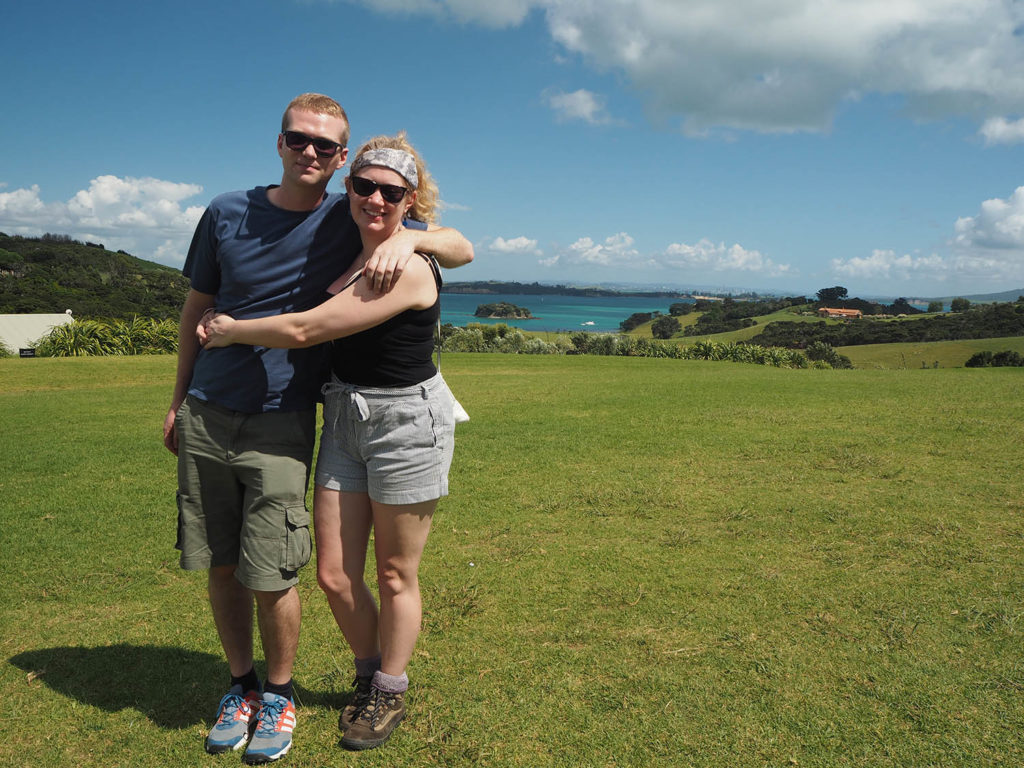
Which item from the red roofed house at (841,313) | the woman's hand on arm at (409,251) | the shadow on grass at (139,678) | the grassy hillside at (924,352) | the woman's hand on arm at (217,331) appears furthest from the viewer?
the red roofed house at (841,313)

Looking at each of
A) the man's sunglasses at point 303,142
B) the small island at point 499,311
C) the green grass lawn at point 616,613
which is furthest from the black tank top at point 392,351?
the small island at point 499,311

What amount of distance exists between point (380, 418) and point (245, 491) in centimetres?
63

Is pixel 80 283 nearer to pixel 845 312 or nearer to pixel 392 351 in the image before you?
pixel 392 351

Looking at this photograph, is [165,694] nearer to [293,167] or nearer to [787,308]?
[293,167]

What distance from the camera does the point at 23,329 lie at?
23.3 meters

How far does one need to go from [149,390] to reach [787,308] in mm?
84876

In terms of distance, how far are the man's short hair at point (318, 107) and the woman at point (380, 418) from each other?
→ 0.50ft

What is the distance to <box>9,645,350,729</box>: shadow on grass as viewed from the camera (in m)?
3.06

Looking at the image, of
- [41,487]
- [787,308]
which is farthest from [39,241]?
[787,308]

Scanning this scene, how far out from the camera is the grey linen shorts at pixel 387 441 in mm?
2582

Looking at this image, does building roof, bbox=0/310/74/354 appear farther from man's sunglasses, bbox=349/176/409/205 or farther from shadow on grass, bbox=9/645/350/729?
man's sunglasses, bbox=349/176/409/205

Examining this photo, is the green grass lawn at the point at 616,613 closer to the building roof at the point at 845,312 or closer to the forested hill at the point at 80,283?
the forested hill at the point at 80,283

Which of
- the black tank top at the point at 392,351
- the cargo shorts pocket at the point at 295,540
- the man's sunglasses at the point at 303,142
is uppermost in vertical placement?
the man's sunglasses at the point at 303,142

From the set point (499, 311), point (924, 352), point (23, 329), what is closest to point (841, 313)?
point (924, 352)
